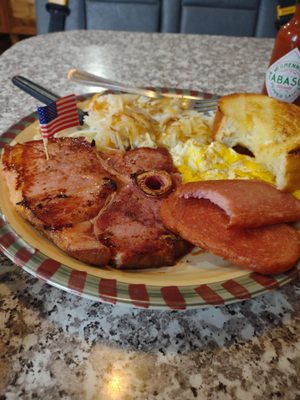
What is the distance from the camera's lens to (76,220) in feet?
3.42

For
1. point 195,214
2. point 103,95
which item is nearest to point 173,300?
point 195,214

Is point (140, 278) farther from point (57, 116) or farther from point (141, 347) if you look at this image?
point (57, 116)

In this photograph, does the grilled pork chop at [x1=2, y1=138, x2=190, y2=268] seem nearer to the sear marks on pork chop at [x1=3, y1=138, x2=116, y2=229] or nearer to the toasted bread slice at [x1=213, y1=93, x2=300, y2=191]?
the sear marks on pork chop at [x1=3, y1=138, x2=116, y2=229]

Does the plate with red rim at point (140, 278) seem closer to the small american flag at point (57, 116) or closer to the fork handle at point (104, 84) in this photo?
the small american flag at point (57, 116)

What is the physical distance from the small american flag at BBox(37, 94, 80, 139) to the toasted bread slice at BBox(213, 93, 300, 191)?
613 mm

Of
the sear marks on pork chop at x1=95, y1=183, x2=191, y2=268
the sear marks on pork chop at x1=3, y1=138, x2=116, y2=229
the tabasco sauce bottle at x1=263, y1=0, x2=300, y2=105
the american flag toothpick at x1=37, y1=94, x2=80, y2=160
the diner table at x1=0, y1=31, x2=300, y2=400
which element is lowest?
the diner table at x1=0, y1=31, x2=300, y2=400

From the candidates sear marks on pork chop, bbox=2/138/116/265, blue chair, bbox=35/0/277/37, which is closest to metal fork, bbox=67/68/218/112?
sear marks on pork chop, bbox=2/138/116/265

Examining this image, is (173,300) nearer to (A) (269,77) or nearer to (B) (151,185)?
(B) (151,185)

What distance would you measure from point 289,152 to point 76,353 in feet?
3.09

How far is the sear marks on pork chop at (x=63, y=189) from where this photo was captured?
0.98 meters

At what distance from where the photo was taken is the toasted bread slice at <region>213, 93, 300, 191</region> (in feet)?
4.09

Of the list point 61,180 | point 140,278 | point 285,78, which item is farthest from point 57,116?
point 285,78

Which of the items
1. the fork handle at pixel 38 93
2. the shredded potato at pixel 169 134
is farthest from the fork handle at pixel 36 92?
the shredded potato at pixel 169 134

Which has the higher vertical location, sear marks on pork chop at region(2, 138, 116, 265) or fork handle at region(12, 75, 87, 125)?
fork handle at region(12, 75, 87, 125)
